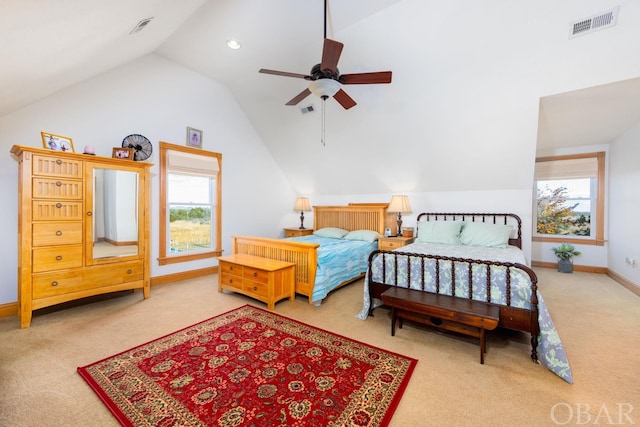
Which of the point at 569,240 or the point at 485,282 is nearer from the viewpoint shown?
the point at 485,282

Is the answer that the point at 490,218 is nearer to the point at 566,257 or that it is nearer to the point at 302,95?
the point at 566,257

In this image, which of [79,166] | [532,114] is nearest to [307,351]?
[79,166]

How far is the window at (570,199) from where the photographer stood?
4.80m

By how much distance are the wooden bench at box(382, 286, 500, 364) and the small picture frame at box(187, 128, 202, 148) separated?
3.87 meters

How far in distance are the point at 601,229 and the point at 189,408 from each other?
6651 millimetres

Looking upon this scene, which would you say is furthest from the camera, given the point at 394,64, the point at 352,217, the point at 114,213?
the point at 352,217

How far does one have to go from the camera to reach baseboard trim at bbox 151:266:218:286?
4098 mm

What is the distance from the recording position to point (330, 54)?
7.36 ft

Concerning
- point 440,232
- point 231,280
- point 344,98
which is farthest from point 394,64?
point 231,280

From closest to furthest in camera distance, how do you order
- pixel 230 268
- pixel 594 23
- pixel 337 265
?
pixel 594 23 < pixel 230 268 < pixel 337 265

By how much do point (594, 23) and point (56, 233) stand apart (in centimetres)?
567

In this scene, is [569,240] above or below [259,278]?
above

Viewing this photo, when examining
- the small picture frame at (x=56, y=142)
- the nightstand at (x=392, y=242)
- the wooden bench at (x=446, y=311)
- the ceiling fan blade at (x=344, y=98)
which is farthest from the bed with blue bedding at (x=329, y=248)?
the small picture frame at (x=56, y=142)

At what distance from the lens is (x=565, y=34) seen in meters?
2.60
